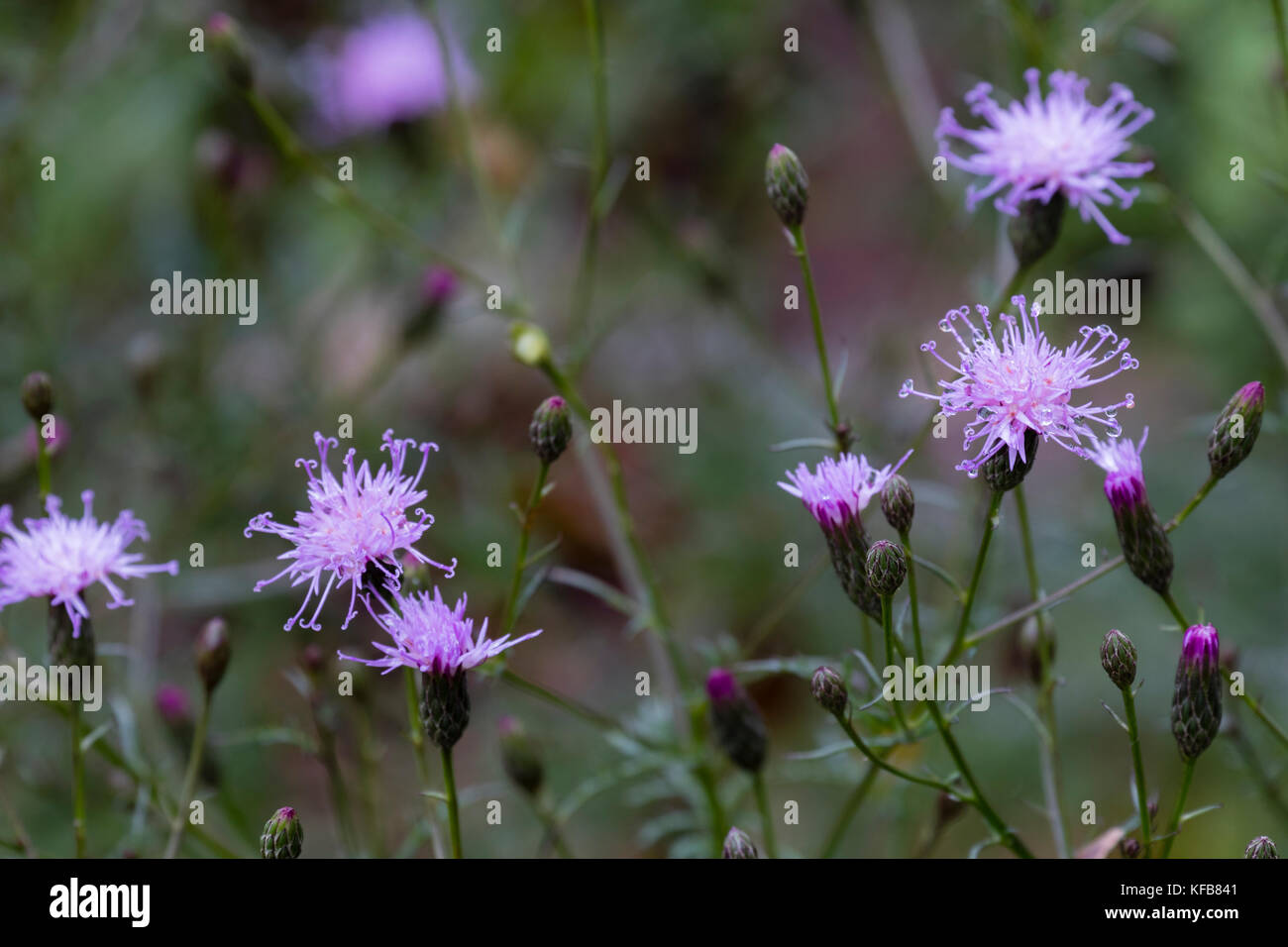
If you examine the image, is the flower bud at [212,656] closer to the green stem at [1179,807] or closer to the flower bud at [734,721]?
the flower bud at [734,721]

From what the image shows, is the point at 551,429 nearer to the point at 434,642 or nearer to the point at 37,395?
the point at 434,642

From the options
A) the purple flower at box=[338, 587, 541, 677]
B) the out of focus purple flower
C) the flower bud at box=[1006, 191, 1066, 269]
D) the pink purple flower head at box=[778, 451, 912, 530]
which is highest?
the out of focus purple flower

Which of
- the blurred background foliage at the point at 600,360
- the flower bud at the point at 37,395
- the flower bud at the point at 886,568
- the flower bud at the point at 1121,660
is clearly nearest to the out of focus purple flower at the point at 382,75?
the blurred background foliage at the point at 600,360

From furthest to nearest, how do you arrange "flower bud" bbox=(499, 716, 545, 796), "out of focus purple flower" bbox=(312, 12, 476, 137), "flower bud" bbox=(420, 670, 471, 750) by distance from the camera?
1. "out of focus purple flower" bbox=(312, 12, 476, 137)
2. "flower bud" bbox=(499, 716, 545, 796)
3. "flower bud" bbox=(420, 670, 471, 750)

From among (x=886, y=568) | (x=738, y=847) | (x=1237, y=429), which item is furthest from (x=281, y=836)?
(x=1237, y=429)

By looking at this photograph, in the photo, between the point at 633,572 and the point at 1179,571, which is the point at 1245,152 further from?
the point at 633,572

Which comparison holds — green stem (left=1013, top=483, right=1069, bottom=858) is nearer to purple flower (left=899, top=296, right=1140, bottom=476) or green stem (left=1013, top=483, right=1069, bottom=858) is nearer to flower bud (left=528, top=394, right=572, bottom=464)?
purple flower (left=899, top=296, right=1140, bottom=476)

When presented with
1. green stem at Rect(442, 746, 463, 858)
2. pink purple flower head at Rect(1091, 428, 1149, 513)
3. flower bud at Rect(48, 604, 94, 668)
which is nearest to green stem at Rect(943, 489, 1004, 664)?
pink purple flower head at Rect(1091, 428, 1149, 513)
